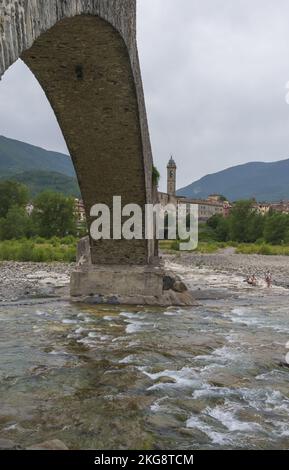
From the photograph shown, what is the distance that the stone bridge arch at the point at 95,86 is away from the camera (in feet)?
14.5

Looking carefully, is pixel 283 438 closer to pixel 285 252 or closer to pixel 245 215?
pixel 285 252

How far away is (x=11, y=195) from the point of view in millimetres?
63625

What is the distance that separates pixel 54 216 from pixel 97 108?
1804 inches

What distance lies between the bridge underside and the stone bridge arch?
1 centimetres

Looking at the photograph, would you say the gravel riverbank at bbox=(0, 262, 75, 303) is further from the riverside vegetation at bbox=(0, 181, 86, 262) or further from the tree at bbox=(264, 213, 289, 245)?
the tree at bbox=(264, 213, 289, 245)

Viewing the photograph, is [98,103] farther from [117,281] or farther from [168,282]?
[168,282]

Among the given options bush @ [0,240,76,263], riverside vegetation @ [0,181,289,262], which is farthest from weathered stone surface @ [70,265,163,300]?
riverside vegetation @ [0,181,289,262]

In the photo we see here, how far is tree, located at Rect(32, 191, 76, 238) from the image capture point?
54.8m

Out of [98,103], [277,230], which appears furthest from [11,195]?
[98,103]

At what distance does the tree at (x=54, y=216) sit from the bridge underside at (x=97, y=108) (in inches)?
1613

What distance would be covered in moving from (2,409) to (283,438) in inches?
121

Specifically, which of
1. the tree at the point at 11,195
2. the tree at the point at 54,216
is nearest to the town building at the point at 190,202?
the tree at the point at 11,195

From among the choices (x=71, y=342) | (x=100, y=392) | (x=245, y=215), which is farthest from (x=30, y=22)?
(x=245, y=215)

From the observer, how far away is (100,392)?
20.5 feet
